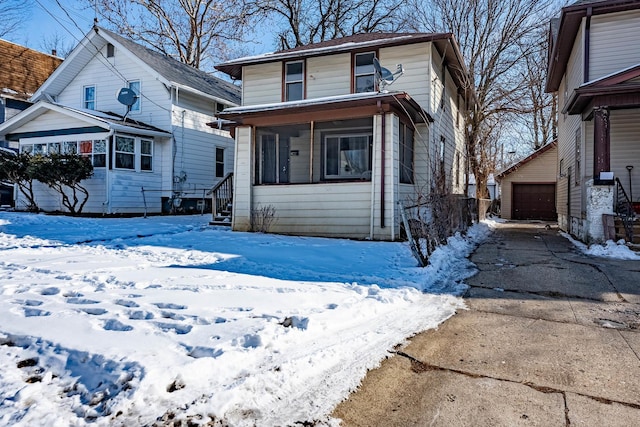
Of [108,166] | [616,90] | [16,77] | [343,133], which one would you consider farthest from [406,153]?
[16,77]

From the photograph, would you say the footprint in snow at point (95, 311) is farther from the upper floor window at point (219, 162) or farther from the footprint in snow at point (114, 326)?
the upper floor window at point (219, 162)

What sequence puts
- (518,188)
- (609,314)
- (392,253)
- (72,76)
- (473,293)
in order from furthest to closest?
(518,188)
(72,76)
(392,253)
(473,293)
(609,314)

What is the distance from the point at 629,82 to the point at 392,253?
6.72m

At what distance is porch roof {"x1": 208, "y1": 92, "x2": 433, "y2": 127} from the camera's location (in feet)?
30.2

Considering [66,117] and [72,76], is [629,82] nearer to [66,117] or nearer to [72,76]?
[66,117]

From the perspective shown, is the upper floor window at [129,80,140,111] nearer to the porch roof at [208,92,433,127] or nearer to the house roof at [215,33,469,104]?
the house roof at [215,33,469,104]

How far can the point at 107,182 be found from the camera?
14.6 metres

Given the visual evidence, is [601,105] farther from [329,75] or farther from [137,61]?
[137,61]

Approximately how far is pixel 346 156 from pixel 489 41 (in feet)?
39.4

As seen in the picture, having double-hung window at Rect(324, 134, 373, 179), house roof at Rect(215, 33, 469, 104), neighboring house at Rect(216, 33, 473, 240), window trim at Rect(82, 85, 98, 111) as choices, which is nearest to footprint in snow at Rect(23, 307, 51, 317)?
neighboring house at Rect(216, 33, 473, 240)

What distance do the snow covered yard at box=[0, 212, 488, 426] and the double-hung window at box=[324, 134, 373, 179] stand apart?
17.4 ft

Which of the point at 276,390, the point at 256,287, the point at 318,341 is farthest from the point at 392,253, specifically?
the point at 276,390

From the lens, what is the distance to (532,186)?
76.8 feet

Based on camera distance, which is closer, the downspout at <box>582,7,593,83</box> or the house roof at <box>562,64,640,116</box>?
the house roof at <box>562,64,640,116</box>
